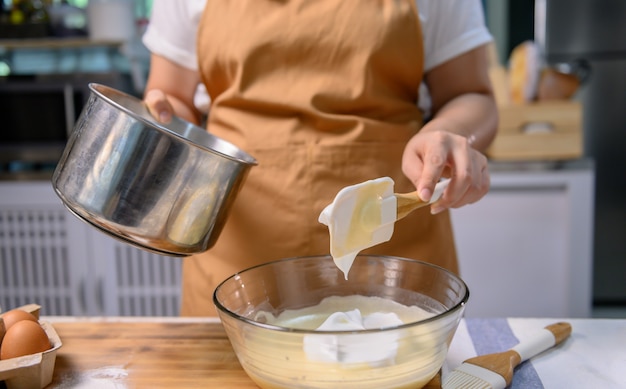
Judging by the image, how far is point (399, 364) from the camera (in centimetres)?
53

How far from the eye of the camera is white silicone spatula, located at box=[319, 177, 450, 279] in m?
0.59

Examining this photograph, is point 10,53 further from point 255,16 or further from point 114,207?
point 114,207

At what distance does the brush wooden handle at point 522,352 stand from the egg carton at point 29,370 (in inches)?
16.4

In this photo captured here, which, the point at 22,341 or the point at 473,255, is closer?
the point at 22,341

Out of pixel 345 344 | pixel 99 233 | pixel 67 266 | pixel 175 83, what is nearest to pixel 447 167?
pixel 345 344

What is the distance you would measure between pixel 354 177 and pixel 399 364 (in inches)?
14.6

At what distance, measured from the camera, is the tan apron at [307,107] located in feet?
2.80

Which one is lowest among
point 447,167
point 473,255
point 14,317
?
point 473,255

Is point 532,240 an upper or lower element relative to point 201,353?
lower

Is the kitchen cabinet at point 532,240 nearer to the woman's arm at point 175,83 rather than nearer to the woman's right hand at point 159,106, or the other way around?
the woman's arm at point 175,83

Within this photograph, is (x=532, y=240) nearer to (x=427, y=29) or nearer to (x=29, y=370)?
(x=427, y=29)

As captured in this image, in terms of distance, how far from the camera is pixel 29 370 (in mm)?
570

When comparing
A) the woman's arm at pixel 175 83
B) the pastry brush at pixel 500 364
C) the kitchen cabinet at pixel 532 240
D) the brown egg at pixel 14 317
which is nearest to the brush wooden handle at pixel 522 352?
the pastry brush at pixel 500 364

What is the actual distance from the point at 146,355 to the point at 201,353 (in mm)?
60
